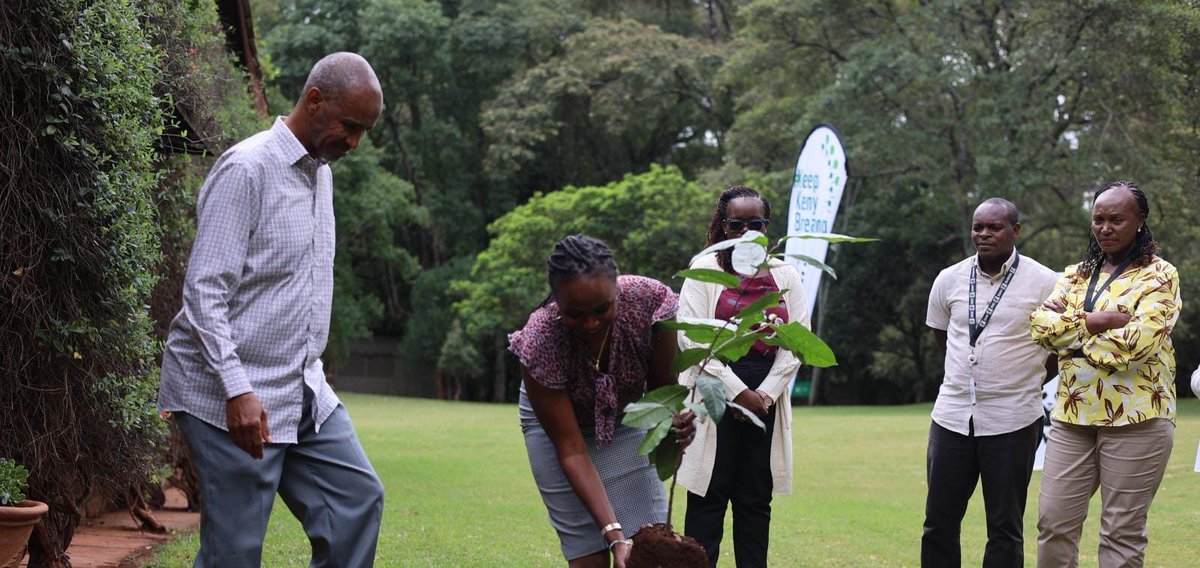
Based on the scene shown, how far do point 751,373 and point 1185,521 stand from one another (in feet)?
19.3

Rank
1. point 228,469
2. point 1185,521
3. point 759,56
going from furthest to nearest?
point 759,56
point 1185,521
point 228,469

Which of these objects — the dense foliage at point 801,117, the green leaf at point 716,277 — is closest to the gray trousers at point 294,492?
the green leaf at point 716,277

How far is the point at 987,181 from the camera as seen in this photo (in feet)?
95.5

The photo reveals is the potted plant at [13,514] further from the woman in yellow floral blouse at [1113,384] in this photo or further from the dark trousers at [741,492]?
the woman in yellow floral blouse at [1113,384]

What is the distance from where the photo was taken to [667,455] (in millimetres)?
3820

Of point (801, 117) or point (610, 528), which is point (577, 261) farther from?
point (801, 117)

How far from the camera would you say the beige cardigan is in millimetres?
5579

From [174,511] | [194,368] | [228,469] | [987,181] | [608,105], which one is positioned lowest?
[174,511]

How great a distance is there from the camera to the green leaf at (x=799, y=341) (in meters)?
3.78

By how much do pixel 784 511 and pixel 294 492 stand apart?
24.7 feet

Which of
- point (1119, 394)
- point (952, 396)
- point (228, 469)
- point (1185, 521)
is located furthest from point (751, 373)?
point (1185, 521)

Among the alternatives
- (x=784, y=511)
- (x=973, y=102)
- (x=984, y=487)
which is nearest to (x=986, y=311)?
(x=984, y=487)

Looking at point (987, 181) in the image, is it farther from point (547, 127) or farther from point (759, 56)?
point (547, 127)

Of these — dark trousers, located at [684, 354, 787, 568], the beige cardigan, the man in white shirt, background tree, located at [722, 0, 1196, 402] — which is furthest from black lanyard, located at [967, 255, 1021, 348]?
background tree, located at [722, 0, 1196, 402]
